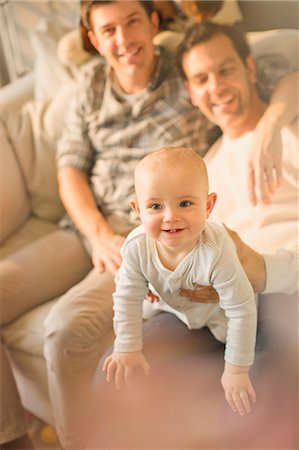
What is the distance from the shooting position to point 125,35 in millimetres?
906

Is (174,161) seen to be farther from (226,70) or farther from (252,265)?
(226,70)

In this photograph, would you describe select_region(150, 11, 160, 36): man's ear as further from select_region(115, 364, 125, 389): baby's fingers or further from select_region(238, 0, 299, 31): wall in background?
select_region(115, 364, 125, 389): baby's fingers

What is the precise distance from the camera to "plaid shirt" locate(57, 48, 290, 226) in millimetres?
981

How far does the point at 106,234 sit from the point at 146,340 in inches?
10.6

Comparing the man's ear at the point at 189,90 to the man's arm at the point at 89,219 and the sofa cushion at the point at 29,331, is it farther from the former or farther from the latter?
the sofa cushion at the point at 29,331

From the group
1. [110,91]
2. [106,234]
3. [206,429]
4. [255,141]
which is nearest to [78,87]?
[110,91]

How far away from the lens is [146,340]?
744mm

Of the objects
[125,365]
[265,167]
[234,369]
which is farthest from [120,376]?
[265,167]

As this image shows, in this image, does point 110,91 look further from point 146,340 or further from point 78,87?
point 146,340

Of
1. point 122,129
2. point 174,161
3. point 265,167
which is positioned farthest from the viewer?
point 122,129

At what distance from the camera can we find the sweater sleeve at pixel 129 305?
2.27 ft

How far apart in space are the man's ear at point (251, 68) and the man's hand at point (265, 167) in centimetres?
11

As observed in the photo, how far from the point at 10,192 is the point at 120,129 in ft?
Answer: 0.83

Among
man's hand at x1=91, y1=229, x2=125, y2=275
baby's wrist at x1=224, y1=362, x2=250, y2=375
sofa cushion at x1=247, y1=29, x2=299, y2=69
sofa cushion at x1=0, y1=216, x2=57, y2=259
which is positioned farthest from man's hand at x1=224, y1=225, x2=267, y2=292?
sofa cushion at x1=0, y1=216, x2=57, y2=259
